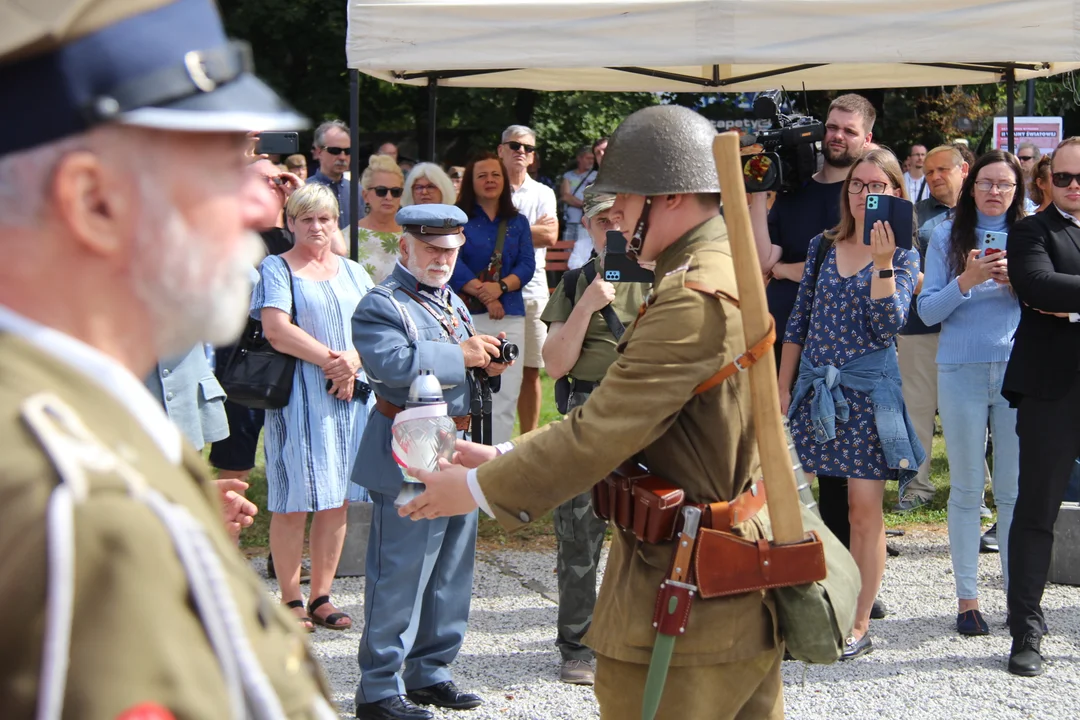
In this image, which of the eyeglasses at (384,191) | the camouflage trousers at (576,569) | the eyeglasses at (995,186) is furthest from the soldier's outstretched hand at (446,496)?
the eyeglasses at (384,191)

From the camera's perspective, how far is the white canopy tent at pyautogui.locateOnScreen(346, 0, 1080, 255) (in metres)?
5.71

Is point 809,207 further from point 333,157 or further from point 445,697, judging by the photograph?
point 333,157

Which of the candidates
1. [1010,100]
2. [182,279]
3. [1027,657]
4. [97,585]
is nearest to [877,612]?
[1027,657]

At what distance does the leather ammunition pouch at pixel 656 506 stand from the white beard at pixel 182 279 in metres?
1.66

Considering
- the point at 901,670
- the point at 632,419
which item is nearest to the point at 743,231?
the point at 632,419

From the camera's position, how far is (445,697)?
466cm

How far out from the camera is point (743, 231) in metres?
2.55

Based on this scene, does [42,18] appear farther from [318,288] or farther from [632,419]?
[318,288]

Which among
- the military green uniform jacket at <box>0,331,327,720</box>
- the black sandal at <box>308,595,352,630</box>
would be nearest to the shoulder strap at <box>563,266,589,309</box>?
the black sandal at <box>308,595,352,630</box>

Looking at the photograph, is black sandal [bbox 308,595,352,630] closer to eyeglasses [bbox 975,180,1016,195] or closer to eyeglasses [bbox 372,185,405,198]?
eyeglasses [bbox 372,185,405,198]

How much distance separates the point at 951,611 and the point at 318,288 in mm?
3390

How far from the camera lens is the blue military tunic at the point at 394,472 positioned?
4379mm

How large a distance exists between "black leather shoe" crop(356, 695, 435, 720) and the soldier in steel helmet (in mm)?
1721

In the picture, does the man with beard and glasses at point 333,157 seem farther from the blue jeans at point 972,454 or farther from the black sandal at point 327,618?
the blue jeans at point 972,454
